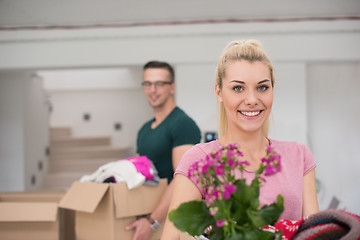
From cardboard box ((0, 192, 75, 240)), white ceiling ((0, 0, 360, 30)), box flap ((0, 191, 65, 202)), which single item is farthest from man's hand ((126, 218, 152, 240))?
white ceiling ((0, 0, 360, 30))

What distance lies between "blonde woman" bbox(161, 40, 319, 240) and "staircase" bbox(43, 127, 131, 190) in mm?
5861

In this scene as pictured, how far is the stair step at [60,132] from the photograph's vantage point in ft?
26.2

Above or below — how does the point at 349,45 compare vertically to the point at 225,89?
above

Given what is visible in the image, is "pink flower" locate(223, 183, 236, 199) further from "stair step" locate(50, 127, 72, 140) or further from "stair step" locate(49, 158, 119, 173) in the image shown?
"stair step" locate(50, 127, 72, 140)

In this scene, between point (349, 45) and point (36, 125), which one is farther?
point (36, 125)

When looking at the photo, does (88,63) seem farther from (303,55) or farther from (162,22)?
(303,55)

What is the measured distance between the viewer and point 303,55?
3807 millimetres

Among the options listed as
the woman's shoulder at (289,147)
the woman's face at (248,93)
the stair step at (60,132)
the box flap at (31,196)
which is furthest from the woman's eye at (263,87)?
the stair step at (60,132)

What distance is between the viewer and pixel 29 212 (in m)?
2.25

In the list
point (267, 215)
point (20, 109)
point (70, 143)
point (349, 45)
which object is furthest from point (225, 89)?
point (70, 143)

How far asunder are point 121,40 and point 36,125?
2.97 m

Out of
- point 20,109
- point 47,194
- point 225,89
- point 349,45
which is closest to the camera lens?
point 225,89

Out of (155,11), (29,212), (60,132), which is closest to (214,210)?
(29,212)

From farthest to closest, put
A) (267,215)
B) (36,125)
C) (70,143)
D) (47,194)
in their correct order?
(70,143) → (36,125) → (47,194) → (267,215)
